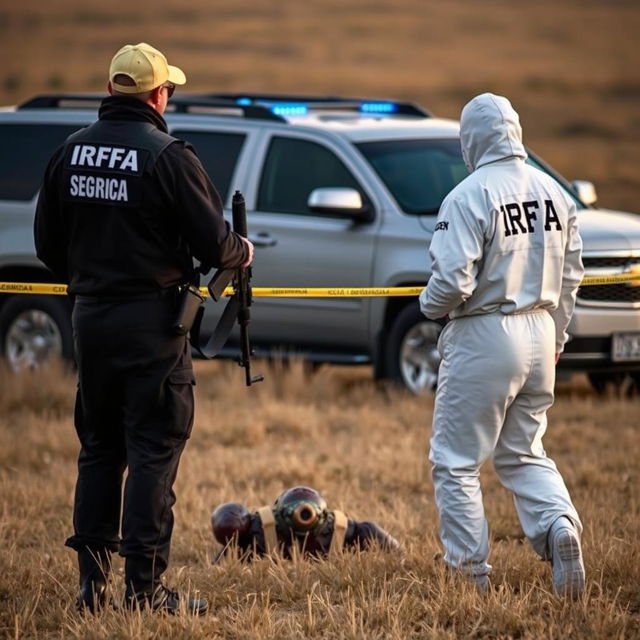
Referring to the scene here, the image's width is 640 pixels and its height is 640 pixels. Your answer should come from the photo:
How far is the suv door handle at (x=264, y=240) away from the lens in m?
A: 10.2

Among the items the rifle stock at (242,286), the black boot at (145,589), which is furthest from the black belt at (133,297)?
the black boot at (145,589)

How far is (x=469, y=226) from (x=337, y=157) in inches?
203

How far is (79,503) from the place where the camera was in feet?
17.4

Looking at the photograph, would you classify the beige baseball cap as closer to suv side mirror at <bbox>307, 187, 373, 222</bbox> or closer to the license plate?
suv side mirror at <bbox>307, 187, 373, 222</bbox>

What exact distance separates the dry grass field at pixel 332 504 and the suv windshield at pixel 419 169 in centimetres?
128

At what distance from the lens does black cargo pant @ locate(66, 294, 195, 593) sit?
16.6 ft

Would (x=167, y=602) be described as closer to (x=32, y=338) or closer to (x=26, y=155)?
(x=32, y=338)

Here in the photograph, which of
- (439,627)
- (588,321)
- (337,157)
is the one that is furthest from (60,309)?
(439,627)

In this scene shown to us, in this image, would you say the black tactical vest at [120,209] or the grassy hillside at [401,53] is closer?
the black tactical vest at [120,209]

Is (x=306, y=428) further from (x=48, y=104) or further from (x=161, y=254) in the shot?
(x=161, y=254)

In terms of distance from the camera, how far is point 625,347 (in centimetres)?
961

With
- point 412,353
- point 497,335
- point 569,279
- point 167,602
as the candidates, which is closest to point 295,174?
point 412,353

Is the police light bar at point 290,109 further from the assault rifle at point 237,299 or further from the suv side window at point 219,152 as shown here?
the assault rifle at point 237,299

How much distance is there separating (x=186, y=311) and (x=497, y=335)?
1.04 m
